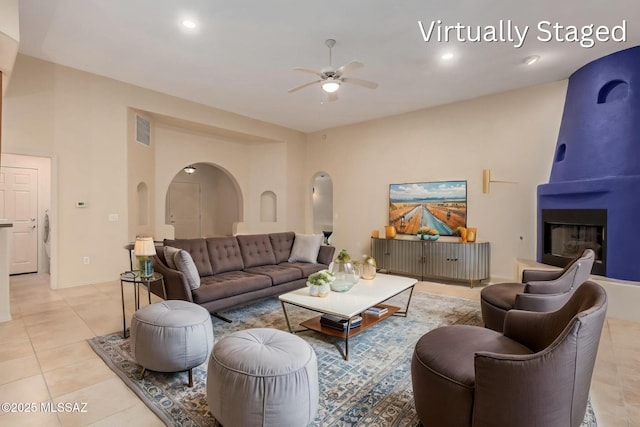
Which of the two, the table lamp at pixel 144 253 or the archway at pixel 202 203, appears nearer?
the table lamp at pixel 144 253

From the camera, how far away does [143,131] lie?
5875mm

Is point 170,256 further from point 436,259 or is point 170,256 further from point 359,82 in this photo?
point 436,259

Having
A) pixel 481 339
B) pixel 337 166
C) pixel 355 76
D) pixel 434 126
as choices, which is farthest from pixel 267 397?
pixel 337 166

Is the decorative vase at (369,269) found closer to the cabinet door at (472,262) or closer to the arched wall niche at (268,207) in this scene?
the cabinet door at (472,262)

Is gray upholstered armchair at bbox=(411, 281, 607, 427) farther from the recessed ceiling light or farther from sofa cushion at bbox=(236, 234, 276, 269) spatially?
the recessed ceiling light

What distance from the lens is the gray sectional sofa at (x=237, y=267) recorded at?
3373 millimetres

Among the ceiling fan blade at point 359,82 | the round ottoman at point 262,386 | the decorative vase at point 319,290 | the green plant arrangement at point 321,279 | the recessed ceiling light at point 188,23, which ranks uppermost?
the recessed ceiling light at point 188,23

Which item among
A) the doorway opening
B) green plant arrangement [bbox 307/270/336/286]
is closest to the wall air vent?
the doorway opening

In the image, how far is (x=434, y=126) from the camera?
619 cm

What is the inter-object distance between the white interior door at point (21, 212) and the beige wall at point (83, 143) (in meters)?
2.10

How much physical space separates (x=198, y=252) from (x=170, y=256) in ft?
1.80

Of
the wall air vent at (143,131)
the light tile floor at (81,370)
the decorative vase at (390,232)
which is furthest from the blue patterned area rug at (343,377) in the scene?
the wall air vent at (143,131)

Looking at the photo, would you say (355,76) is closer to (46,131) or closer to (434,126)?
(434,126)

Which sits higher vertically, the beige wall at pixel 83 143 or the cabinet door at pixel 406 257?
the beige wall at pixel 83 143
